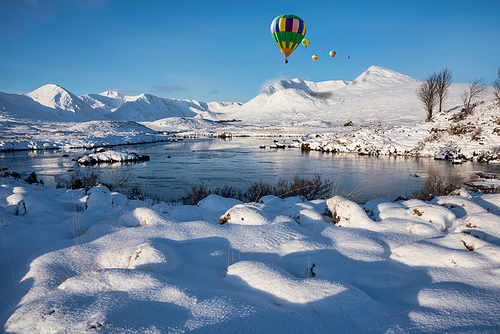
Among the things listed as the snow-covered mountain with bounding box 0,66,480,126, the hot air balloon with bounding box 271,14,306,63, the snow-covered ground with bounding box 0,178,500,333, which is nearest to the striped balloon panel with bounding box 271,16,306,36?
the hot air balloon with bounding box 271,14,306,63

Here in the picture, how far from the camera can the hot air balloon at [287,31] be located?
2877cm

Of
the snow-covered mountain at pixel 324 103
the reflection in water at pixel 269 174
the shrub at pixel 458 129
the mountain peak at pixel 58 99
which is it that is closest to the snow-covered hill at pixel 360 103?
the snow-covered mountain at pixel 324 103

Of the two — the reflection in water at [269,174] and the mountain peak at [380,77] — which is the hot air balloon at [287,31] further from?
the mountain peak at [380,77]

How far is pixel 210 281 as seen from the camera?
94.5 inches

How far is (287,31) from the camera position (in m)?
29.0

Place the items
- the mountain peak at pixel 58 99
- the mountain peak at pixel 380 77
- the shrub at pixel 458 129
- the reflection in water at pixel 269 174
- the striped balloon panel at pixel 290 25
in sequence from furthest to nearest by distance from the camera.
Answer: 1. the mountain peak at pixel 58 99
2. the mountain peak at pixel 380 77
3. the striped balloon panel at pixel 290 25
4. the shrub at pixel 458 129
5. the reflection in water at pixel 269 174

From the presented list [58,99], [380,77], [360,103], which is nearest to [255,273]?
[360,103]

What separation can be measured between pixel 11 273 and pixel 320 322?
294 cm

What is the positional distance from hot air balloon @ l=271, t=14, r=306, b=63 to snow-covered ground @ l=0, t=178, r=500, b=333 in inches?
1156

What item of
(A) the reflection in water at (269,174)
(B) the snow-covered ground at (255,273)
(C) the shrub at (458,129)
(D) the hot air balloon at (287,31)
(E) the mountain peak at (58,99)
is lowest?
(A) the reflection in water at (269,174)

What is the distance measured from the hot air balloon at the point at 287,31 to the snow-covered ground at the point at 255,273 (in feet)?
96.4

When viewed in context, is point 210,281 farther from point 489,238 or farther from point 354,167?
point 354,167

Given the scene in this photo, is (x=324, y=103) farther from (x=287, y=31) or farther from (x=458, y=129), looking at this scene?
(x=458, y=129)

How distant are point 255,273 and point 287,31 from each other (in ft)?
103
